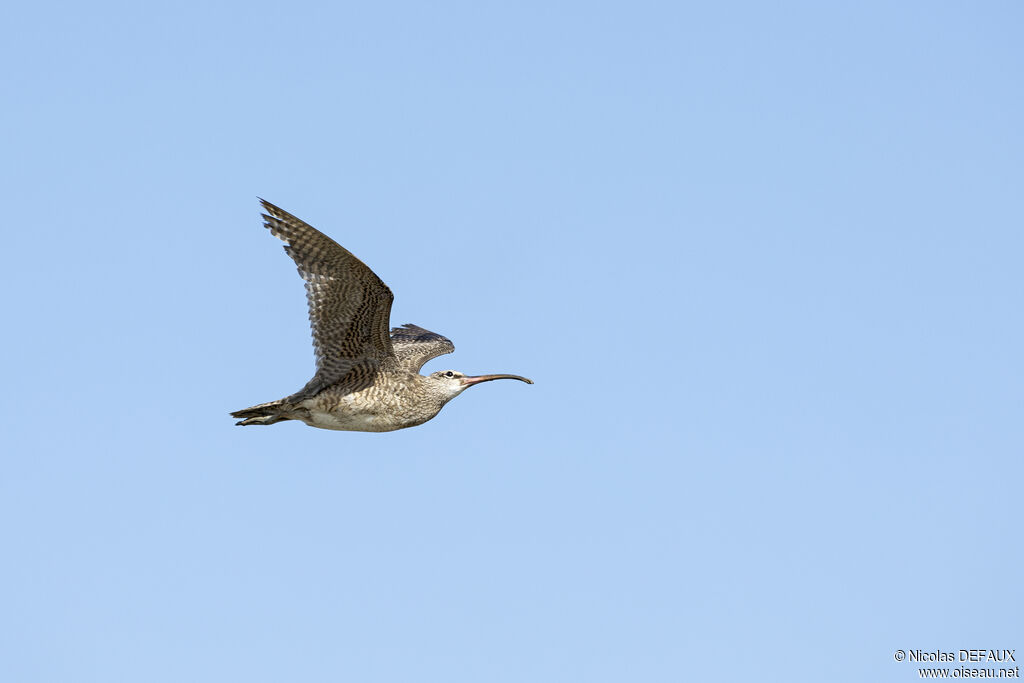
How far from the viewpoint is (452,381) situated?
76.6 feet

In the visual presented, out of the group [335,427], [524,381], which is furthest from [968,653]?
[335,427]

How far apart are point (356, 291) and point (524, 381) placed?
4507mm

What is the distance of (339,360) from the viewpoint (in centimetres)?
2212

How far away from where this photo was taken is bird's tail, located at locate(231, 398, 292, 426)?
71.6ft

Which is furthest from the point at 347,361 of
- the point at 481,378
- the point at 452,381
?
the point at 481,378

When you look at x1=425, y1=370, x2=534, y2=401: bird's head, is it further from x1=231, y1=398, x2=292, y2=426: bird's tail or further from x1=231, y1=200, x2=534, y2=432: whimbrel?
x1=231, y1=398, x2=292, y2=426: bird's tail

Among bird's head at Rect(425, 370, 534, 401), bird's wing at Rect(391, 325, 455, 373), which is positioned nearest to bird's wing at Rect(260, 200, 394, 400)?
bird's head at Rect(425, 370, 534, 401)

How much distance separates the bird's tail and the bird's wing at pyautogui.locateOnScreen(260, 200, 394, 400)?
265 millimetres

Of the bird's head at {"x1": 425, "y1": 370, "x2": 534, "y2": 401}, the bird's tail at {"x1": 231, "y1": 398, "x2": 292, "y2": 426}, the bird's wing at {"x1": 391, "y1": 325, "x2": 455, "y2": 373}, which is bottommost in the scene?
the bird's tail at {"x1": 231, "y1": 398, "x2": 292, "y2": 426}

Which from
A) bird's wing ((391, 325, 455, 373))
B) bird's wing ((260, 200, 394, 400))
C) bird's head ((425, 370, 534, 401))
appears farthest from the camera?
bird's wing ((391, 325, 455, 373))

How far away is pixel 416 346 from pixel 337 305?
16.8 ft

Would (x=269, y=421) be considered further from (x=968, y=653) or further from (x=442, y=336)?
(x=968, y=653)

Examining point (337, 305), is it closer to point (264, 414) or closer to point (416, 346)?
point (264, 414)

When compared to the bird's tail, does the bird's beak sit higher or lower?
higher
